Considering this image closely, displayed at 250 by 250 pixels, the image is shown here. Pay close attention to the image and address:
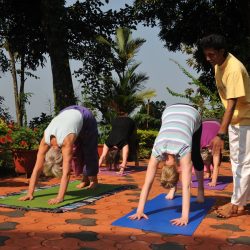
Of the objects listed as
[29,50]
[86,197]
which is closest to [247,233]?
[86,197]

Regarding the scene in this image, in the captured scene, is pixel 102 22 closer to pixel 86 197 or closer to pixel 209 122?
pixel 209 122

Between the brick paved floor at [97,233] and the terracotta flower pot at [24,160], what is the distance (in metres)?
2.86

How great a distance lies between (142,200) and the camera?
414 centimetres

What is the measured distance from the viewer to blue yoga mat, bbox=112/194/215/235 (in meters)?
3.84

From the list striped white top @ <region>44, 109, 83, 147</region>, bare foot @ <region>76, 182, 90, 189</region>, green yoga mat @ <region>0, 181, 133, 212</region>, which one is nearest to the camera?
green yoga mat @ <region>0, 181, 133, 212</region>

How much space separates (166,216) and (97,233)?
0.91 m

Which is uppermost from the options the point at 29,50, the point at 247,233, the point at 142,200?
the point at 29,50

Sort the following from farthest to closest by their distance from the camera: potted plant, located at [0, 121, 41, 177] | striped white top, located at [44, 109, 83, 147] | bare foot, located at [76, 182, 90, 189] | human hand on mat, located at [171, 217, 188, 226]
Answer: potted plant, located at [0, 121, 41, 177]
bare foot, located at [76, 182, 90, 189]
striped white top, located at [44, 109, 83, 147]
human hand on mat, located at [171, 217, 188, 226]

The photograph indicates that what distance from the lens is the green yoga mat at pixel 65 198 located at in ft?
15.2

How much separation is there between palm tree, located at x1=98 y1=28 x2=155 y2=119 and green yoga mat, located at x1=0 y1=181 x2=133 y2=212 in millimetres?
9301

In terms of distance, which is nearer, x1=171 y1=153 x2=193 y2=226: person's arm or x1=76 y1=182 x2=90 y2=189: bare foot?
x1=171 y1=153 x2=193 y2=226: person's arm

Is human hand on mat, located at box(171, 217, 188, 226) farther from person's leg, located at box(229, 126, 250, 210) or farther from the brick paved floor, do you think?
person's leg, located at box(229, 126, 250, 210)

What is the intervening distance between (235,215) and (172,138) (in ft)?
3.84

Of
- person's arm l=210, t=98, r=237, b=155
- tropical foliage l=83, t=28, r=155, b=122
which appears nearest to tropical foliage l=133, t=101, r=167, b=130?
tropical foliage l=83, t=28, r=155, b=122
